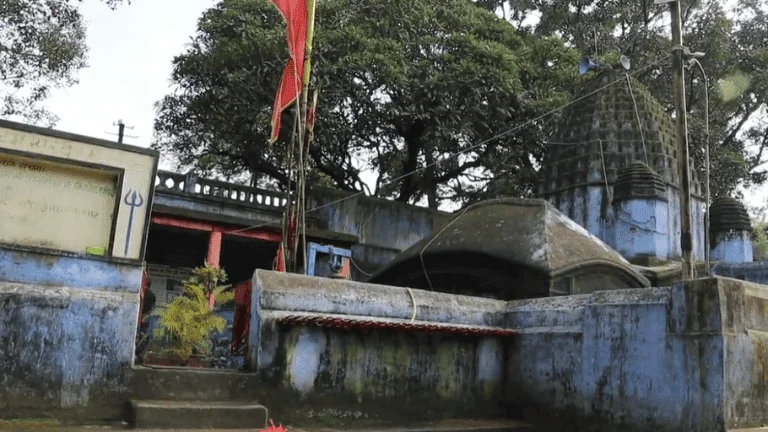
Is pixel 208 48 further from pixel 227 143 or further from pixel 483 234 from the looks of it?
pixel 483 234

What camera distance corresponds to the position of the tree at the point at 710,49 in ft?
72.4

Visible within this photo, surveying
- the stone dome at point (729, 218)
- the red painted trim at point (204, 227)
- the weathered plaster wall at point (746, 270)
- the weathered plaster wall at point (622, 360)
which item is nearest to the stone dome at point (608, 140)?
the stone dome at point (729, 218)

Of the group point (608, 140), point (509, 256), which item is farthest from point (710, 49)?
point (509, 256)

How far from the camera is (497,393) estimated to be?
7.63 m

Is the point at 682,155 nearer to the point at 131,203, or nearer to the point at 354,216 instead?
the point at 131,203

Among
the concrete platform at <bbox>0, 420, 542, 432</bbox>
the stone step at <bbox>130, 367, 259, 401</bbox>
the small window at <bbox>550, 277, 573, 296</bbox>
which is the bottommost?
the concrete platform at <bbox>0, 420, 542, 432</bbox>

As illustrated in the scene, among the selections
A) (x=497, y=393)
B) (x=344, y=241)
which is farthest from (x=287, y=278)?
(x=344, y=241)

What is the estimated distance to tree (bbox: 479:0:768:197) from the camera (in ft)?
72.4

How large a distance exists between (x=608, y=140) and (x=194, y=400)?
44.0 feet

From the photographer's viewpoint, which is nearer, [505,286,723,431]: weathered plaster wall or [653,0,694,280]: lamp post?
[505,286,723,431]: weathered plaster wall

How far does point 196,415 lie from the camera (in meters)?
5.30

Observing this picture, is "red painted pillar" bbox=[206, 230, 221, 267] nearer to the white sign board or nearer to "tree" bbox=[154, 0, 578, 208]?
"tree" bbox=[154, 0, 578, 208]

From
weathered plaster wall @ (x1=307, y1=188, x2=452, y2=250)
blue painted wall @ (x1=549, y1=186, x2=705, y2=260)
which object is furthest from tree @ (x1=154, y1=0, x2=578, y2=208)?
blue painted wall @ (x1=549, y1=186, x2=705, y2=260)

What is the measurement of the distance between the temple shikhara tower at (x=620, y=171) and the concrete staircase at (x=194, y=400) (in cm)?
1039
